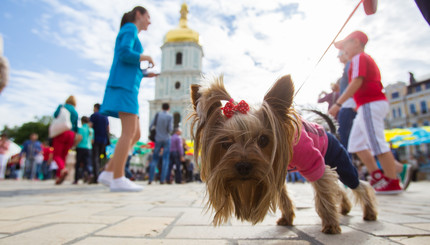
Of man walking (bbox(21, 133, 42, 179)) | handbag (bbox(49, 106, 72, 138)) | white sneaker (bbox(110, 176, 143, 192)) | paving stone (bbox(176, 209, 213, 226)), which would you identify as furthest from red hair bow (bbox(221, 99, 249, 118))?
man walking (bbox(21, 133, 42, 179))

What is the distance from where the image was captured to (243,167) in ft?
5.47

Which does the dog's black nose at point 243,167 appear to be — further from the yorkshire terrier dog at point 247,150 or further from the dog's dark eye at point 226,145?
the dog's dark eye at point 226,145

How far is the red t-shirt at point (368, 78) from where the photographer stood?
13.4 feet

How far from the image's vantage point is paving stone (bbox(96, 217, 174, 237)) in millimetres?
1804

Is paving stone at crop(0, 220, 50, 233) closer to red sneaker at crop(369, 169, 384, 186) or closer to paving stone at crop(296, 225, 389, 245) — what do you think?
paving stone at crop(296, 225, 389, 245)

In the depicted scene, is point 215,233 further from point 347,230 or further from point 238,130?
point 347,230

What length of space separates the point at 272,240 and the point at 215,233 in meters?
0.39

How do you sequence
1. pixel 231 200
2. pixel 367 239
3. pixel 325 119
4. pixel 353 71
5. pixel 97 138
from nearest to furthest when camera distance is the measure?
pixel 367 239
pixel 231 200
pixel 325 119
pixel 353 71
pixel 97 138

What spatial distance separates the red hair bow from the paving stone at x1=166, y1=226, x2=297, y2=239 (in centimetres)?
78

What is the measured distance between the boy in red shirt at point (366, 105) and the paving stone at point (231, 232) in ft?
9.05

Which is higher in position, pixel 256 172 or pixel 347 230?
pixel 256 172

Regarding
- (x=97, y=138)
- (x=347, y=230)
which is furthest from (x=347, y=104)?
(x=97, y=138)

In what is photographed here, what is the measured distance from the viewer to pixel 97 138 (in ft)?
26.4

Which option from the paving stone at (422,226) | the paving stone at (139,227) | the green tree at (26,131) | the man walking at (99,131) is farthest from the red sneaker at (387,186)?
the green tree at (26,131)
